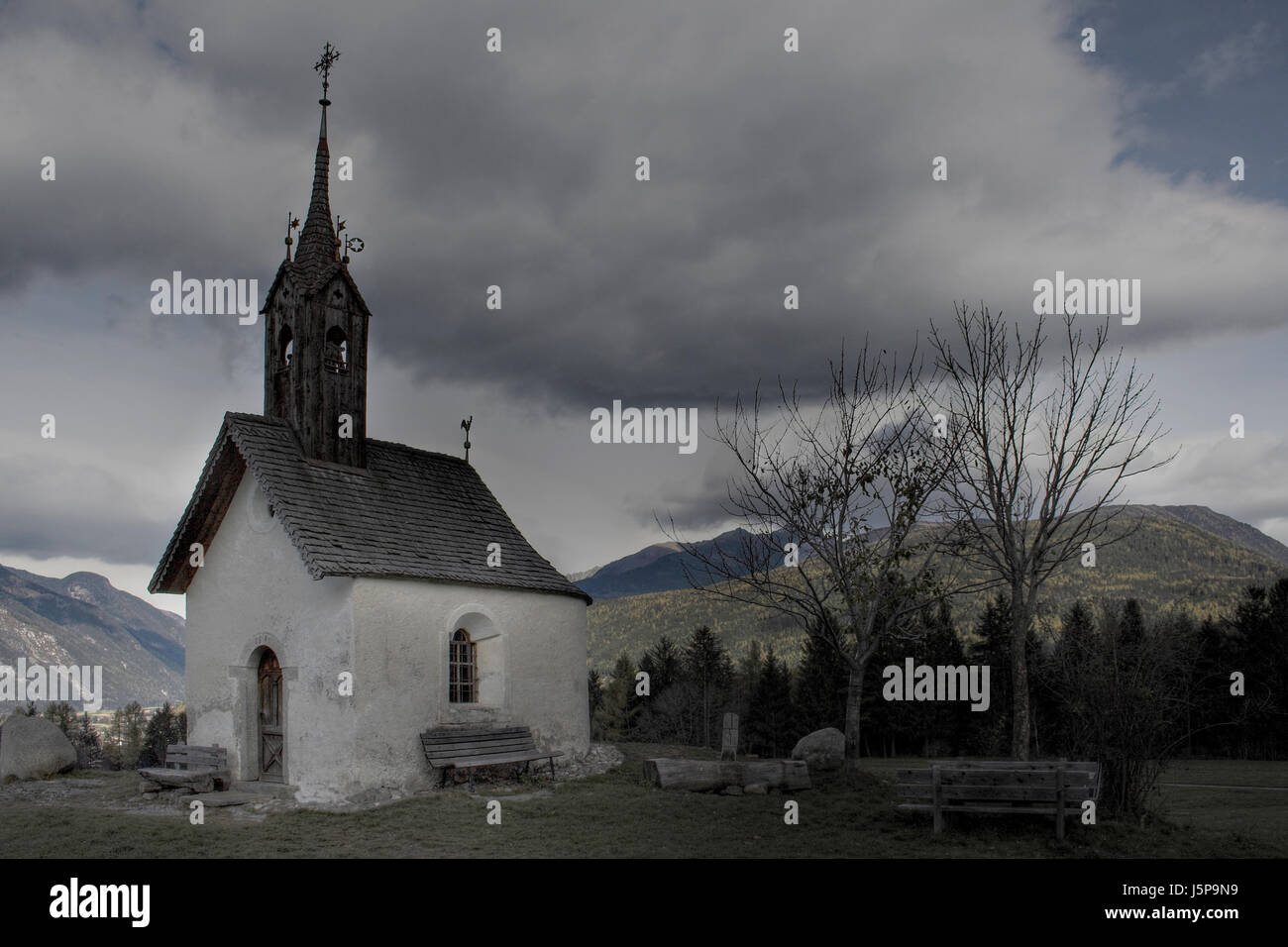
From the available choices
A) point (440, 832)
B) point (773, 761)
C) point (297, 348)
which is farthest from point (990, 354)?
point (297, 348)

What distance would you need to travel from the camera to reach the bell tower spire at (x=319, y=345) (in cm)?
1839

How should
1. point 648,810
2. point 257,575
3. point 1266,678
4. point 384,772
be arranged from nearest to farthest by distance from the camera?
point 648,810
point 384,772
point 257,575
point 1266,678

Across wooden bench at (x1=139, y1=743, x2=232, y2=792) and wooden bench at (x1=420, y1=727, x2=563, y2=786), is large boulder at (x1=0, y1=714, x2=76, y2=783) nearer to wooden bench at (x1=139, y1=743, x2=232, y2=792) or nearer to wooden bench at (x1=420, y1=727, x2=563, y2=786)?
wooden bench at (x1=139, y1=743, x2=232, y2=792)

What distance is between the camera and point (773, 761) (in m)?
16.1

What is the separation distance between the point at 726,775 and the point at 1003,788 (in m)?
5.51

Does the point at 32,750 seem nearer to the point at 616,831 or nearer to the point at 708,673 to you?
the point at 616,831

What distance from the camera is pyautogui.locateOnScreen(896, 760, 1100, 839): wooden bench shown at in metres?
11.3

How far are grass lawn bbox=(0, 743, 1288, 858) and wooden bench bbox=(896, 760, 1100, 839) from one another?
1.04ft

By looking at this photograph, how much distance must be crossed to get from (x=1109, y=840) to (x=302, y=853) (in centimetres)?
957

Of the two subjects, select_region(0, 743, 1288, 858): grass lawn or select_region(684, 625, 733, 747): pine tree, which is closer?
select_region(0, 743, 1288, 858): grass lawn

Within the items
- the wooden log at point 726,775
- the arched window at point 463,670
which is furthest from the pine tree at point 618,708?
the wooden log at point 726,775

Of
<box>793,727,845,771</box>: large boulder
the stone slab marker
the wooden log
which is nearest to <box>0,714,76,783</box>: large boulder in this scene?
the wooden log

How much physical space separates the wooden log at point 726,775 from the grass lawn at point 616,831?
0.94 ft
